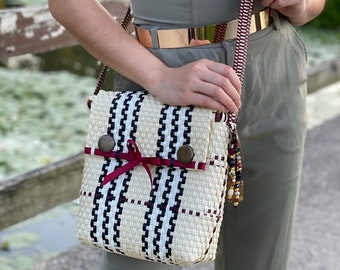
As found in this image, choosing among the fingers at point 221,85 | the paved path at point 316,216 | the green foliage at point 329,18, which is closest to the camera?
the fingers at point 221,85

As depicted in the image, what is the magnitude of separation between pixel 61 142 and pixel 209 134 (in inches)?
137

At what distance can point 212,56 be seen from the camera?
5.55 feet

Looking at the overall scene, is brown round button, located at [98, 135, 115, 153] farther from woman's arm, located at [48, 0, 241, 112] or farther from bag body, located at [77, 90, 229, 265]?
woman's arm, located at [48, 0, 241, 112]

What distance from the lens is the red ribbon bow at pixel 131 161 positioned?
1.63 m

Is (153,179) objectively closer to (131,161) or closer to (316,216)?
(131,161)

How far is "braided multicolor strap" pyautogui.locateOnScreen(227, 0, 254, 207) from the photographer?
1.62 metres

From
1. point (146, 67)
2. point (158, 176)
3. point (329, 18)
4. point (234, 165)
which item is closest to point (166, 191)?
point (158, 176)

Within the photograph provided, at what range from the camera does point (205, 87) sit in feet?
5.17

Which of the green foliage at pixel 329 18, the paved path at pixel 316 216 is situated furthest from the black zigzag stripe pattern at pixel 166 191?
the green foliage at pixel 329 18

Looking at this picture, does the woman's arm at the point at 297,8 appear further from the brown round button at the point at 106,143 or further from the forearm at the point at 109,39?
the brown round button at the point at 106,143

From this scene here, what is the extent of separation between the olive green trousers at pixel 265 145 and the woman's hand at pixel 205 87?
0.30ft

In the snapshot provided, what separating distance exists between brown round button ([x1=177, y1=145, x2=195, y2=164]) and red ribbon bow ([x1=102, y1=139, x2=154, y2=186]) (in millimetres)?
63

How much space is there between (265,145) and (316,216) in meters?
2.23

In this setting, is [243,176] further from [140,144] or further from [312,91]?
[312,91]
